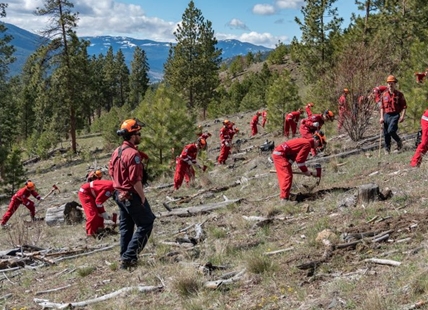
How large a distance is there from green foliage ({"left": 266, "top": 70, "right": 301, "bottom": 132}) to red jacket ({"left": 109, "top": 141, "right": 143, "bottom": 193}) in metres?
19.0

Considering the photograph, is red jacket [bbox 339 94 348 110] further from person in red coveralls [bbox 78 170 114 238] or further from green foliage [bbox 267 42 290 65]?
green foliage [bbox 267 42 290 65]

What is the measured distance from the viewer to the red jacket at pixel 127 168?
6.47 meters

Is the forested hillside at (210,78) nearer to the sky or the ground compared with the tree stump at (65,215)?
nearer to the sky

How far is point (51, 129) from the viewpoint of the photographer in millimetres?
43531

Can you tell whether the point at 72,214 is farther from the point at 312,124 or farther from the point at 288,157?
the point at 312,124

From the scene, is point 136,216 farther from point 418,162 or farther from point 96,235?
point 418,162

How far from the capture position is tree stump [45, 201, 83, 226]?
1246 cm

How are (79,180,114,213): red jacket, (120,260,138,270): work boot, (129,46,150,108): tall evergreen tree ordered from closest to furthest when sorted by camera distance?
(120,260,138,270): work boot
(79,180,114,213): red jacket
(129,46,150,108): tall evergreen tree

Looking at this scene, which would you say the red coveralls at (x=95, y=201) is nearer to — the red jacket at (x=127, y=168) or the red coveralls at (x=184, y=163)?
the red jacket at (x=127, y=168)

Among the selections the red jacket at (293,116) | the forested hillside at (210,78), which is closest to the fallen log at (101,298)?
the forested hillside at (210,78)

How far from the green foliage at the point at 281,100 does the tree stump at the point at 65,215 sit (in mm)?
14625

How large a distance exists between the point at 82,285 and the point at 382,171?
6.67m

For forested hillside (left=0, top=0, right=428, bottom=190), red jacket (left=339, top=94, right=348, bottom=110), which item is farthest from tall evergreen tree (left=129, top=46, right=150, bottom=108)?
red jacket (left=339, top=94, right=348, bottom=110)

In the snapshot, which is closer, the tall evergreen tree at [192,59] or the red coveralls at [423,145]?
the red coveralls at [423,145]
